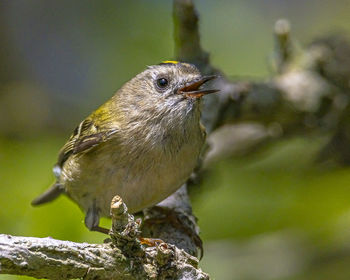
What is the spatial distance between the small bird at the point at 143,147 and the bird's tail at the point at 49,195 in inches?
22.7

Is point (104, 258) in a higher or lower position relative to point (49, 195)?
lower

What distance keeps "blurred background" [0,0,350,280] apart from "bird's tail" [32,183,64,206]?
7 centimetres

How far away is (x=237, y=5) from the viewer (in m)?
6.23

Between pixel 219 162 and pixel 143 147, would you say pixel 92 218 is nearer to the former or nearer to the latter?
pixel 143 147

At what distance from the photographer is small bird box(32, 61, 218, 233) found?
320 cm

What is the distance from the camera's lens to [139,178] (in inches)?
125

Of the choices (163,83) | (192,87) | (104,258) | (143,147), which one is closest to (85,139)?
(143,147)

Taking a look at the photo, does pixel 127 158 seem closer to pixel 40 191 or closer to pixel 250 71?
pixel 40 191

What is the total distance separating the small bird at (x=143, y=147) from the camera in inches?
126

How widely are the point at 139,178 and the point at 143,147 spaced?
18 cm

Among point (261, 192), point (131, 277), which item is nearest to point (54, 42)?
point (261, 192)

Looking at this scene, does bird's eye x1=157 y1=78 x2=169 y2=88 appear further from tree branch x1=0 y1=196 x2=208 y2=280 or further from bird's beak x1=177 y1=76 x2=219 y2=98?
tree branch x1=0 y1=196 x2=208 y2=280

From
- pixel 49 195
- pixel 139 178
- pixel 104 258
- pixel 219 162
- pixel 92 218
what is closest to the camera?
pixel 104 258

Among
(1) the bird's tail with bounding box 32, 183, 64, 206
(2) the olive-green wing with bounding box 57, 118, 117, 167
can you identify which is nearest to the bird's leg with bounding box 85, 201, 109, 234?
(2) the olive-green wing with bounding box 57, 118, 117, 167
